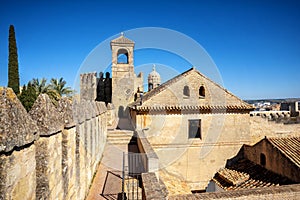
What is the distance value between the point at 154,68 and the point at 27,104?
62.2ft

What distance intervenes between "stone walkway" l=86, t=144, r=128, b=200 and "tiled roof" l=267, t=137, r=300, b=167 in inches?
301

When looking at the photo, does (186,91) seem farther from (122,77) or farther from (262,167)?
(122,77)

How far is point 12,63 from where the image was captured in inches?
786

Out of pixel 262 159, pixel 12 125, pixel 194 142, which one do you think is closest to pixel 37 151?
pixel 12 125

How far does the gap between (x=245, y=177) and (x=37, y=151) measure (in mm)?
10807

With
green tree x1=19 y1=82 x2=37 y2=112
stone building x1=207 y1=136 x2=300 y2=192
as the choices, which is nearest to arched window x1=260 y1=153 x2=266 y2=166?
stone building x1=207 y1=136 x2=300 y2=192

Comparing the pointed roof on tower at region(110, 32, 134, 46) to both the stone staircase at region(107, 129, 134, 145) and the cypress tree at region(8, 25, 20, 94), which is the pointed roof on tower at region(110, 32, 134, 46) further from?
the stone staircase at region(107, 129, 134, 145)

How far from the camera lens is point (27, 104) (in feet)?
45.8

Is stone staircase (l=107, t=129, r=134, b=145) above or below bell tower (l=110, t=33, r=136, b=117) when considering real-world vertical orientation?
below

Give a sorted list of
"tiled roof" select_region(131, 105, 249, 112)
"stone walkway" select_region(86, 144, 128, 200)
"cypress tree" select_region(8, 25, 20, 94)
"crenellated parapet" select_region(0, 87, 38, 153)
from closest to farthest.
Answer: "crenellated parapet" select_region(0, 87, 38, 153) → "stone walkway" select_region(86, 144, 128, 200) → "tiled roof" select_region(131, 105, 249, 112) → "cypress tree" select_region(8, 25, 20, 94)

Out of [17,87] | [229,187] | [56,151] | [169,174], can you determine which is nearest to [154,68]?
[17,87]

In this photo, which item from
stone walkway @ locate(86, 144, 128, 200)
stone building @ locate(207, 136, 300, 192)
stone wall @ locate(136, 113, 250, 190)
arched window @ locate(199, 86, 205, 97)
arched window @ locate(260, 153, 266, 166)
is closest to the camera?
stone walkway @ locate(86, 144, 128, 200)

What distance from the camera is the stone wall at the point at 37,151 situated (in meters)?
1.87

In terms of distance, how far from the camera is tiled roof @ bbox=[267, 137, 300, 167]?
9.27 metres
